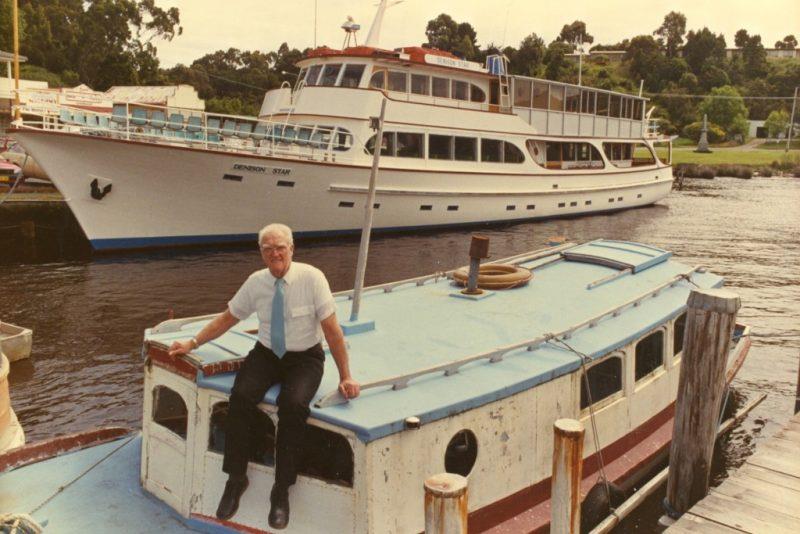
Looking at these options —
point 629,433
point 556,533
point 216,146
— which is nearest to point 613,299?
point 629,433

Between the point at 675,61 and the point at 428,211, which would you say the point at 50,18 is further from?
the point at 675,61

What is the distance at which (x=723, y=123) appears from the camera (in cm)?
10831

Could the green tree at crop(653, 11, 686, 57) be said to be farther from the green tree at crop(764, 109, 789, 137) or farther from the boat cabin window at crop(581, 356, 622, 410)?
the boat cabin window at crop(581, 356, 622, 410)

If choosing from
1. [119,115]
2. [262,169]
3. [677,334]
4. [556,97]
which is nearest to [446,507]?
[677,334]

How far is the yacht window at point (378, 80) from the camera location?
27097mm

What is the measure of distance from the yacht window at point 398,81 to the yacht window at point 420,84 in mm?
387

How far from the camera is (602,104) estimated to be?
36344 mm

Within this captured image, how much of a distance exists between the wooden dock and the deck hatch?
172 inches

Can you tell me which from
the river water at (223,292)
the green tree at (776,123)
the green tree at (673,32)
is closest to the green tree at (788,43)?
the green tree at (673,32)

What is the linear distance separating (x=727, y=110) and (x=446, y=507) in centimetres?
11933

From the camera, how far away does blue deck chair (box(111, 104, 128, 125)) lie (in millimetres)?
22125

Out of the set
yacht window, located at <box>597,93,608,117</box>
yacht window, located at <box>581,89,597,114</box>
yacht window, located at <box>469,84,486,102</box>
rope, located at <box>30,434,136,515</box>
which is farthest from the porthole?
yacht window, located at <box>597,93,608,117</box>

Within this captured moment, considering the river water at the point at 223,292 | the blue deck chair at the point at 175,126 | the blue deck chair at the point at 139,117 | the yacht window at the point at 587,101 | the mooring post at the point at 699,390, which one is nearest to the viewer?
the mooring post at the point at 699,390

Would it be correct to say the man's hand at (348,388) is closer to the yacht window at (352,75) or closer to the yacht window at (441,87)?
the yacht window at (352,75)
